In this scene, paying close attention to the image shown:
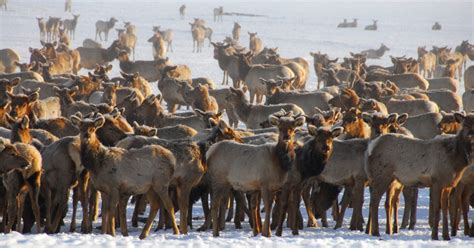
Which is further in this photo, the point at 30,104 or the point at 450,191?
the point at 30,104

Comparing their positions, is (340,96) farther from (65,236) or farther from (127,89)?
(65,236)

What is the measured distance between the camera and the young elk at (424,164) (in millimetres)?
11188

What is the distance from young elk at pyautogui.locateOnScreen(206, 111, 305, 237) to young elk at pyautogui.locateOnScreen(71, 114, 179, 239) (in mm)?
697

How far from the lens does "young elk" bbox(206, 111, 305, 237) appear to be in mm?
11664

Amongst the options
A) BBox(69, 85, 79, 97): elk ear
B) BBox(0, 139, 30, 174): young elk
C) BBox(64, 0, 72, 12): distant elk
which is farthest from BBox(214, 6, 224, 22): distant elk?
BBox(0, 139, 30, 174): young elk

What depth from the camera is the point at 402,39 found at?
216 feet

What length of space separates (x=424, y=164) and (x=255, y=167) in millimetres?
2162

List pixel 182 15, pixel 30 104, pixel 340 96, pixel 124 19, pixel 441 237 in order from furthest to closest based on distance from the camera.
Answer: pixel 182 15, pixel 124 19, pixel 340 96, pixel 30 104, pixel 441 237

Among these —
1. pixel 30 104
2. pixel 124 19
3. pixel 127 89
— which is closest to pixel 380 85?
pixel 127 89

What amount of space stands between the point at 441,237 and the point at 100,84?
1364 centimetres

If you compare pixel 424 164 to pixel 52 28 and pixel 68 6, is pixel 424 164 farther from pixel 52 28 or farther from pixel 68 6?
pixel 68 6

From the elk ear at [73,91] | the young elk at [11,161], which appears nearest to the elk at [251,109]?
the elk ear at [73,91]

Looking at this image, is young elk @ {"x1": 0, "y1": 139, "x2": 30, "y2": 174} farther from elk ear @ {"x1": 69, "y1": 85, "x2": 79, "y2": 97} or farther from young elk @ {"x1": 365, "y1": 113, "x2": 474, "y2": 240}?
elk ear @ {"x1": 69, "y1": 85, "x2": 79, "y2": 97}

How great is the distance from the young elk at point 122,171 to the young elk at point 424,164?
2.64 m
